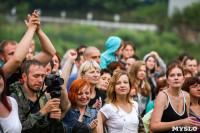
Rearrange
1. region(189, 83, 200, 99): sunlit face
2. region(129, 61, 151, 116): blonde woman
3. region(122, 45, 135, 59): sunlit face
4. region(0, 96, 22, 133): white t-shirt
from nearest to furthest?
region(0, 96, 22, 133): white t-shirt → region(189, 83, 200, 99): sunlit face → region(129, 61, 151, 116): blonde woman → region(122, 45, 135, 59): sunlit face

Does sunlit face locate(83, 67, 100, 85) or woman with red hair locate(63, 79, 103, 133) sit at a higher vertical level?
sunlit face locate(83, 67, 100, 85)

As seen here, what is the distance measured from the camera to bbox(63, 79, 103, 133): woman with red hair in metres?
4.59

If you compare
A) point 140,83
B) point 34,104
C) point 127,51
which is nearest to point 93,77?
point 34,104

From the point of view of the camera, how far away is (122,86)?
5266 millimetres

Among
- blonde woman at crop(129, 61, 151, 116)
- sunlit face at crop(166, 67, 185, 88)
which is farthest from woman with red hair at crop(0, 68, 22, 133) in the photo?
blonde woman at crop(129, 61, 151, 116)

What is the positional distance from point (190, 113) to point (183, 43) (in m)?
40.7

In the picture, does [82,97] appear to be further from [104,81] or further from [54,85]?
[104,81]

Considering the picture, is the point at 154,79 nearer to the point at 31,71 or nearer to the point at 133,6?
the point at 31,71

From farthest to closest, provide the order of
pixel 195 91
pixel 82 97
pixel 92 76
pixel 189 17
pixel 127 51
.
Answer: pixel 189 17 → pixel 127 51 → pixel 195 91 → pixel 92 76 → pixel 82 97

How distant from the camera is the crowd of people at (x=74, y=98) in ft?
13.2

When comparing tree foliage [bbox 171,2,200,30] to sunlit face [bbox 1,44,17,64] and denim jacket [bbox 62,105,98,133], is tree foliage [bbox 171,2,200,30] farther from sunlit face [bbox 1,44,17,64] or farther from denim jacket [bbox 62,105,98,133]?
denim jacket [bbox 62,105,98,133]

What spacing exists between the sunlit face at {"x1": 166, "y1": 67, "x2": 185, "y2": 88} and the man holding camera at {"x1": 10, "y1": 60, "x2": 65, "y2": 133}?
1879 mm

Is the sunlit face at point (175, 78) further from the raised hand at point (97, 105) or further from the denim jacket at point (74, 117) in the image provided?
the denim jacket at point (74, 117)

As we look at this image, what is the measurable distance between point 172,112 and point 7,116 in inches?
92.1
